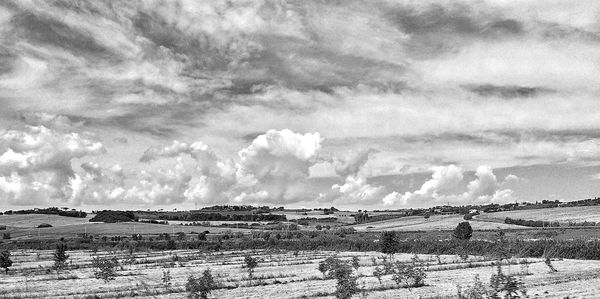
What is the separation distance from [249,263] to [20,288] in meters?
20.5

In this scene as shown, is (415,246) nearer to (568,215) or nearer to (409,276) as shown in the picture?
(409,276)

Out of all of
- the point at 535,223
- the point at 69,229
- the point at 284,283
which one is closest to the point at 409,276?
the point at 284,283

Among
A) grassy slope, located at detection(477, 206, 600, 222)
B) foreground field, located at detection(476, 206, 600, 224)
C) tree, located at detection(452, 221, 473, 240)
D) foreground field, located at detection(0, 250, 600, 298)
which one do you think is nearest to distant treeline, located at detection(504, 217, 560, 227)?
foreground field, located at detection(476, 206, 600, 224)

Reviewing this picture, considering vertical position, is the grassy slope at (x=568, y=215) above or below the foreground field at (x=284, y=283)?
above

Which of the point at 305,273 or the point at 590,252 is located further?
the point at 590,252

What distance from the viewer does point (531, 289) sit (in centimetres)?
3678

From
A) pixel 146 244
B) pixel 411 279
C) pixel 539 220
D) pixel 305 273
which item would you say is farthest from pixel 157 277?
pixel 539 220

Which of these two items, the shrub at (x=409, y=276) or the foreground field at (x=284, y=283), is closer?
the foreground field at (x=284, y=283)

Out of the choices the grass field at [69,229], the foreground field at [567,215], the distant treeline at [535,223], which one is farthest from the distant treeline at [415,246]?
the foreground field at [567,215]

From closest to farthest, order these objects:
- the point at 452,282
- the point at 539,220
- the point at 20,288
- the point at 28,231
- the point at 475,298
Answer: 1. the point at 475,298
2. the point at 452,282
3. the point at 20,288
4. the point at 539,220
5. the point at 28,231

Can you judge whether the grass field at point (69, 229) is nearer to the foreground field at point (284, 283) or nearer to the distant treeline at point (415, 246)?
the distant treeline at point (415, 246)

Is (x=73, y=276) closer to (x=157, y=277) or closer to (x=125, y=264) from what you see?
(x=157, y=277)

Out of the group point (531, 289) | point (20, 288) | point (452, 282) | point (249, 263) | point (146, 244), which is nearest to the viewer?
point (531, 289)

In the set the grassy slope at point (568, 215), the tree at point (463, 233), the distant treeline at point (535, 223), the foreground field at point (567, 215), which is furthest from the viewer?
the grassy slope at point (568, 215)
